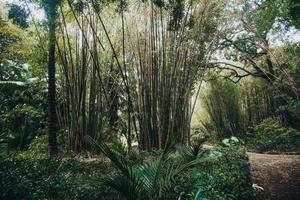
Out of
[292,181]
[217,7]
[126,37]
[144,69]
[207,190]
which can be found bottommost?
[292,181]

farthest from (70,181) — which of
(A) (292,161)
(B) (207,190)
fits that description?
(A) (292,161)

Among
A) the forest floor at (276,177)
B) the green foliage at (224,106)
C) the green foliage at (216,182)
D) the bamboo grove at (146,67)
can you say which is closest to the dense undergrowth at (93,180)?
the green foliage at (216,182)

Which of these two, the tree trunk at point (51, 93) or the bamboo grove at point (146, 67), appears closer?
the tree trunk at point (51, 93)

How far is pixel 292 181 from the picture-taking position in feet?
15.6

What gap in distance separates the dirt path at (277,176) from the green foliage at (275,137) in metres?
2.21

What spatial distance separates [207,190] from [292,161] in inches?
120

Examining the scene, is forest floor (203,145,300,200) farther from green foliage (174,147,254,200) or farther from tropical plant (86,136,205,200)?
tropical plant (86,136,205,200)

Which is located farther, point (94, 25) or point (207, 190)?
point (94, 25)

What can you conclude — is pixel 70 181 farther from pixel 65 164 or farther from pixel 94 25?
pixel 94 25

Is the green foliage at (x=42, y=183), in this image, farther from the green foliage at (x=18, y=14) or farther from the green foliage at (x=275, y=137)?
the green foliage at (x=275, y=137)

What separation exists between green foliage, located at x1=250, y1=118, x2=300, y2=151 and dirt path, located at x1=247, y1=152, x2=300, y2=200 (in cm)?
221

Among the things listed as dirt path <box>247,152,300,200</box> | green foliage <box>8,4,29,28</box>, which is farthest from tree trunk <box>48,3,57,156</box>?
dirt path <box>247,152,300,200</box>

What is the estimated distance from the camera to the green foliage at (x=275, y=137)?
8.24 m

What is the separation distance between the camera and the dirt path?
14.1 ft
